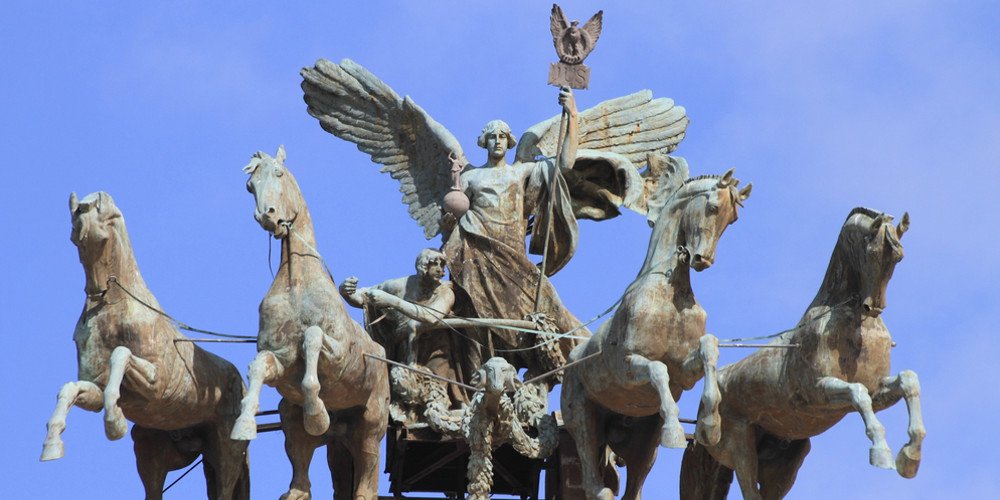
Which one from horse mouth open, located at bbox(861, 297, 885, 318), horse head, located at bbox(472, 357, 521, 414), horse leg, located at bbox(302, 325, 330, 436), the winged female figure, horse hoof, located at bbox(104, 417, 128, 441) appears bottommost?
horse hoof, located at bbox(104, 417, 128, 441)

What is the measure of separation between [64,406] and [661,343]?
5.54 m

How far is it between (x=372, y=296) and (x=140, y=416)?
3.54m

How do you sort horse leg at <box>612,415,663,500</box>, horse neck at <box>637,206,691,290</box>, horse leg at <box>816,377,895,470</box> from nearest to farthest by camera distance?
horse leg at <box>816,377,895,470</box>, horse neck at <box>637,206,691,290</box>, horse leg at <box>612,415,663,500</box>

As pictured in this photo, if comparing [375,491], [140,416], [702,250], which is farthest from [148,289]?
[702,250]

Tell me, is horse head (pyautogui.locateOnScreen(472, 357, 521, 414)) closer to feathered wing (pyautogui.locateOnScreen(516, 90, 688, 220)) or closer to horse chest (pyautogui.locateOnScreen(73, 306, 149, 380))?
horse chest (pyautogui.locateOnScreen(73, 306, 149, 380))

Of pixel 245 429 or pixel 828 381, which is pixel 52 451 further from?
pixel 828 381

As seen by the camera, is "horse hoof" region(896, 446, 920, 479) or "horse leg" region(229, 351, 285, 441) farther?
"horse leg" region(229, 351, 285, 441)

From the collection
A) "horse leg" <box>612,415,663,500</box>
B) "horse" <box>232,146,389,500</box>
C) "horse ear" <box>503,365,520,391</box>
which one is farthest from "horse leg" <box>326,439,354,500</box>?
"horse leg" <box>612,415,663,500</box>

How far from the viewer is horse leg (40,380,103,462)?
2688 centimetres

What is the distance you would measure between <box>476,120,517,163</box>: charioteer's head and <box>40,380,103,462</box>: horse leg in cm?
671

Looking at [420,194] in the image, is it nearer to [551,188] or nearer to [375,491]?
[551,188]

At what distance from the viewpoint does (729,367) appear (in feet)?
95.2

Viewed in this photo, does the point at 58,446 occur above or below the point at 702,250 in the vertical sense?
below

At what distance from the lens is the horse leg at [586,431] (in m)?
29.4
